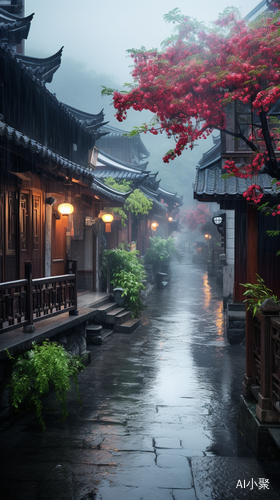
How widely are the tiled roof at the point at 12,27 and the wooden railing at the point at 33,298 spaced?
5.76 meters

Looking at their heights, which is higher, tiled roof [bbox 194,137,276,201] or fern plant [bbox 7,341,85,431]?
tiled roof [bbox 194,137,276,201]

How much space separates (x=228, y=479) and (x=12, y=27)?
10.2 m

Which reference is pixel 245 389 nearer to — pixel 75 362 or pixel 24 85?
pixel 75 362

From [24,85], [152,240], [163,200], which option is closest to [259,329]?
[24,85]

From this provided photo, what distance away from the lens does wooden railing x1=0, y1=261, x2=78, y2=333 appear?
659 centimetres

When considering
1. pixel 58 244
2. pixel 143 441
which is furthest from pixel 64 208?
pixel 143 441

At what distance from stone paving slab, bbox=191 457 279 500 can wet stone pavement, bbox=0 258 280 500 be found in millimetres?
11

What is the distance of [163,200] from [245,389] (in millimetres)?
36539

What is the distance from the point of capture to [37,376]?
6352mm

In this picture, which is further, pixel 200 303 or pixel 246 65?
pixel 200 303

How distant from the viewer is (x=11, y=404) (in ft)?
20.9

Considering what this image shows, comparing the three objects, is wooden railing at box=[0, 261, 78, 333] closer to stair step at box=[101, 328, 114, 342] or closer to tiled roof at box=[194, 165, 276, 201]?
stair step at box=[101, 328, 114, 342]

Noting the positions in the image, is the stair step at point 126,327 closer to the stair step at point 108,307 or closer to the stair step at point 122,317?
the stair step at point 122,317

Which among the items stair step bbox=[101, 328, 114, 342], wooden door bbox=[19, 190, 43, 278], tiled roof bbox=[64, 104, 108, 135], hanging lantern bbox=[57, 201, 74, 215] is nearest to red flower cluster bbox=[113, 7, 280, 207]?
wooden door bbox=[19, 190, 43, 278]
